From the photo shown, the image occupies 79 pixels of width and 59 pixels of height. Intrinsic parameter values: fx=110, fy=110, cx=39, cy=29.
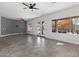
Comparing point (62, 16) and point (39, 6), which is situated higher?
point (39, 6)

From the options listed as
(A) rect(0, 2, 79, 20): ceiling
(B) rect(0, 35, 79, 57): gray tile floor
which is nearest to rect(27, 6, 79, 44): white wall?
(A) rect(0, 2, 79, 20): ceiling

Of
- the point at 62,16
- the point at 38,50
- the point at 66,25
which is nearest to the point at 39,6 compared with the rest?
the point at 62,16

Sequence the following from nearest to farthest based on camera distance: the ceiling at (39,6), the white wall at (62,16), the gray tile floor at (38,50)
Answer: the gray tile floor at (38,50), the ceiling at (39,6), the white wall at (62,16)

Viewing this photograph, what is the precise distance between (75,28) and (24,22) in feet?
47.0

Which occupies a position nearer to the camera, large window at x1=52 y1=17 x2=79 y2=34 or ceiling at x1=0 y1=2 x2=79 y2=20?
ceiling at x1=0 y1=2 x2=79 y2=20

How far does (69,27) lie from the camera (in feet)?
28.7

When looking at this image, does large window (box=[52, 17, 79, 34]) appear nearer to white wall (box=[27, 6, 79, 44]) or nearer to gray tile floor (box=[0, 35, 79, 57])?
white wall (box=[27, 6, 79, 44])

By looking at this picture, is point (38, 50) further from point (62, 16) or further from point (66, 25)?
point (62, 16)

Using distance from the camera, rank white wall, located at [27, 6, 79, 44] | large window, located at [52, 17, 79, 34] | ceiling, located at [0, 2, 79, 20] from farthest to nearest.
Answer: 1. large window, located at [52, 17, 79, 34]
2. white wall, located at [27, 6, 79, 44]
3. ceiling, located at [0, 2, 79, 20]

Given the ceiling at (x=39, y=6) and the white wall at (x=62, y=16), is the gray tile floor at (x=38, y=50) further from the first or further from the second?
the ceiling at (x=39, y=6)

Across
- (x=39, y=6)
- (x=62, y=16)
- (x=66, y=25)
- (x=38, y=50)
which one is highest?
(x=39, y=6)

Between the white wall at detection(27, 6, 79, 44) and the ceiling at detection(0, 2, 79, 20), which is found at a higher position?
the ceiling at detection(0, 2, 79, 20)

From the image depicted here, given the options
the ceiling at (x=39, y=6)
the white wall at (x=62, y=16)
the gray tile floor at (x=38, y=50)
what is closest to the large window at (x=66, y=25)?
the white wall at (x=62, y=16)

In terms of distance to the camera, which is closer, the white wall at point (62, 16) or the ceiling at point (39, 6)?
the ceiling at point (39, 6)
